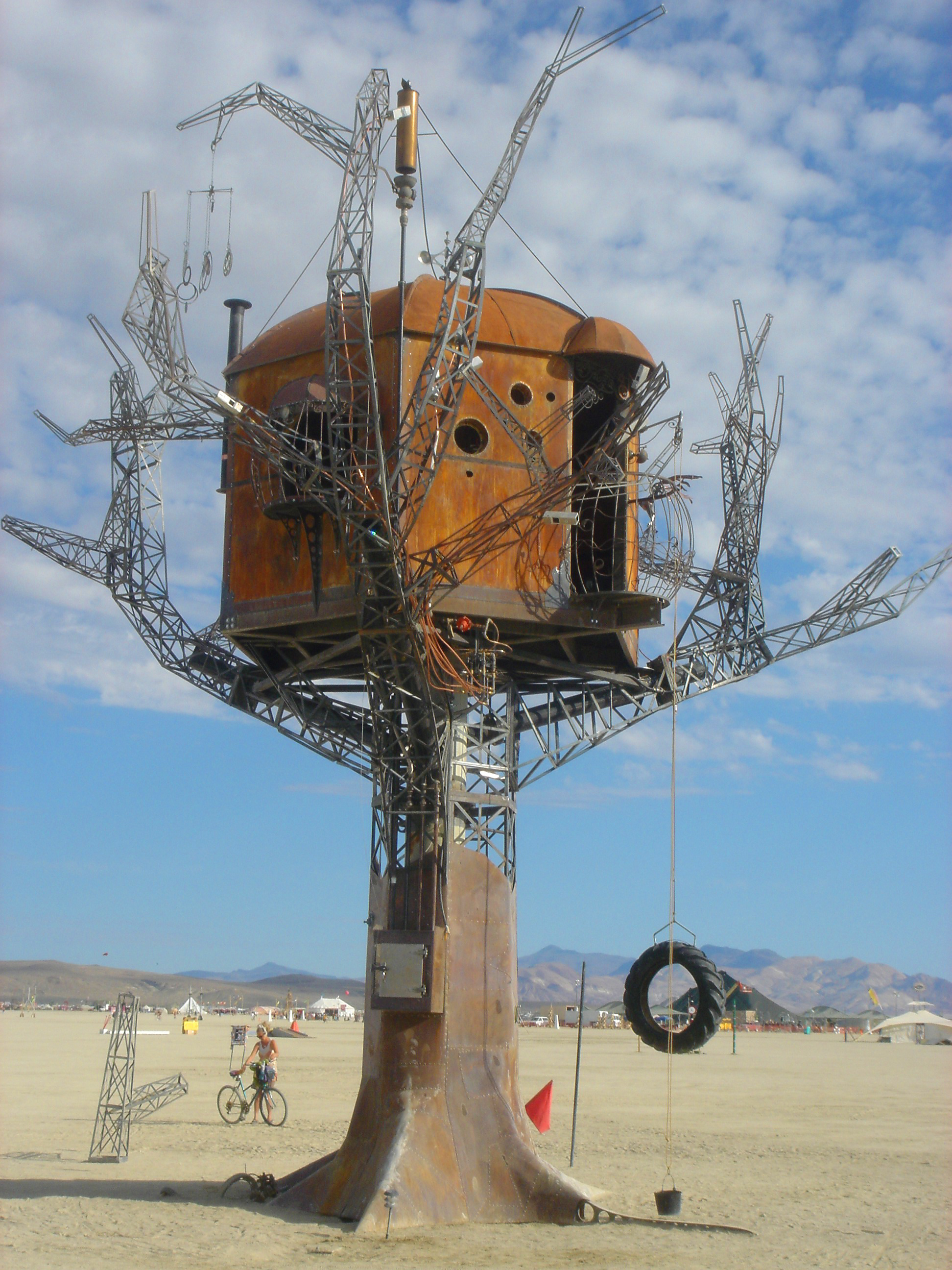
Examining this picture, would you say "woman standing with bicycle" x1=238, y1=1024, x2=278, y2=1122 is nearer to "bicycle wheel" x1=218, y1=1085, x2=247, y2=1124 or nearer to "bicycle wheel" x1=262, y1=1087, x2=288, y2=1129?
"bicycle wheel" x1=262, y1=1087, x2=288, y2=1129

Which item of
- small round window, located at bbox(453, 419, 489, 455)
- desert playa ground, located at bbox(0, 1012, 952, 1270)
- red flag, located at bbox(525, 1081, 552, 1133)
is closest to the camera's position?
desert playa ground, located at bbox(0, 1012, 952, 1270)

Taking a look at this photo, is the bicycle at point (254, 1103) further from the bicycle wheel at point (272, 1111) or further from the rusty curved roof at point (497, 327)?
the rusty curved roof at point (497, 327)

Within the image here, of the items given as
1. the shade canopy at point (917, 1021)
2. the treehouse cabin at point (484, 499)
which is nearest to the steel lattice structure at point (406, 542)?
the treehouse cabin at point (484, 499)

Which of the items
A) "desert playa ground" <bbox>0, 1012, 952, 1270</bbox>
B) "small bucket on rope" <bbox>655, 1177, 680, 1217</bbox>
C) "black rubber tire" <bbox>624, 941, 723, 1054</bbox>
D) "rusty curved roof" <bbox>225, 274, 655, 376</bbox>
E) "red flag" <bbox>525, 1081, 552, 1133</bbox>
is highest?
"rusty curved roof" <bbox>225, 274, 655, 376</bbox>

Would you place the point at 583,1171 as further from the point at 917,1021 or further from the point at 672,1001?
the point at 917,1021

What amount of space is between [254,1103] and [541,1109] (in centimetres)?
1028

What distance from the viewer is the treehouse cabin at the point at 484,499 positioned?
68.8ft

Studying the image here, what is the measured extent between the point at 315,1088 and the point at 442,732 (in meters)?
23.7

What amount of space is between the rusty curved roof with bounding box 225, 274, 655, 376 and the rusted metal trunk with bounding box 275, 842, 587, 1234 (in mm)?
8164

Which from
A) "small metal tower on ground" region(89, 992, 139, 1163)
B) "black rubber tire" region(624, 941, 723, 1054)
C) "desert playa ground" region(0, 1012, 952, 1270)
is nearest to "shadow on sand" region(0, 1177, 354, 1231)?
"desert playa ground" region(0, 1012, 952, 1270)

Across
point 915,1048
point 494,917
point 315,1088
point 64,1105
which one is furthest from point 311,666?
point 915,1048

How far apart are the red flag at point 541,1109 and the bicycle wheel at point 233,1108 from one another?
9.23m

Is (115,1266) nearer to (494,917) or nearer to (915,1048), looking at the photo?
(494,917)

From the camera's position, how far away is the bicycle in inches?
1221
